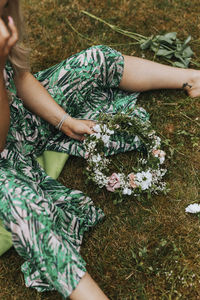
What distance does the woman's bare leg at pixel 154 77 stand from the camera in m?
2.35

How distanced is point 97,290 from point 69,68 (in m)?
1.23

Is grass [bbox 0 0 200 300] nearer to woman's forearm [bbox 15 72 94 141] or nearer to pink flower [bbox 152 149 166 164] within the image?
pink flower [bbox 152 149 166 164]

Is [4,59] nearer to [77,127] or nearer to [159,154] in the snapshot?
[77,127]

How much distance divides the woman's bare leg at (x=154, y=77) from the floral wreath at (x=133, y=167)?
0.31 meters

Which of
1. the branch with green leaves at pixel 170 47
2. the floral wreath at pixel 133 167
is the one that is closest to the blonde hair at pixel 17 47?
the floral wreath at pixel 133 167

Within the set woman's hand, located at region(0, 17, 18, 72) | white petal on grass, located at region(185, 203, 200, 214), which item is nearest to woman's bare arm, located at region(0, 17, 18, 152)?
woman's hand, located at region(0, 17, 18, 72)

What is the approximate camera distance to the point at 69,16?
9.96ft

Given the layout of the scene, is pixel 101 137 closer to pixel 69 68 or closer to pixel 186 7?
pixel 69 68

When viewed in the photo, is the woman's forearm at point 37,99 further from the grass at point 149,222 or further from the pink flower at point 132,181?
the pink flower at point 132,181

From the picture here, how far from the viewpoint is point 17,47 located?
193 centimetres

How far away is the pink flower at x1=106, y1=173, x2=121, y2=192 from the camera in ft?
6.94

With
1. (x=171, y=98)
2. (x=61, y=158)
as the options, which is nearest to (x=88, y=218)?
(x=61, y=158)

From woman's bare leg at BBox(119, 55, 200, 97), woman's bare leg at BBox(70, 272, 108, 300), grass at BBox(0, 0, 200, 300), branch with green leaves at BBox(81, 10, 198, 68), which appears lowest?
woman's bare leg at BBox(70, 272, 108, 300)

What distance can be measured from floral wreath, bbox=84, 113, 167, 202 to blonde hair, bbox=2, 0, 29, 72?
20.4 inches
